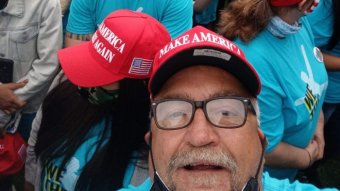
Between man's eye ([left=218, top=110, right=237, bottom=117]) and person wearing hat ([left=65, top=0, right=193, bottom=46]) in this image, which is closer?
man's eye ([left=218, top=110, right=237, bottom=117])

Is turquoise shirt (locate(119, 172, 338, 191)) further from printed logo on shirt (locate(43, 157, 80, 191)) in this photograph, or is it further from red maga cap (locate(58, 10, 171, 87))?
red maga cap (locate(58, 10, 171, 87))

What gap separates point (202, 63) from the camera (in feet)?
5.00

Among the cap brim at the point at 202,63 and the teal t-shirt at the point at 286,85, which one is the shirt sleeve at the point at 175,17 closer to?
the teal t-shirt at the point at 286,85

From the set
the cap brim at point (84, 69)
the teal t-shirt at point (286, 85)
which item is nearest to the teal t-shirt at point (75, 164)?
the cap brim at point (84, 69)

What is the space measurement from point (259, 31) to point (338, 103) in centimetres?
140

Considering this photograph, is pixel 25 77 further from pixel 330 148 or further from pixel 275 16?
pixel 330 148

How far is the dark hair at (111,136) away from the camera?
200 centimetres

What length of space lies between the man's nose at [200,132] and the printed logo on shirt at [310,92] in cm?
86

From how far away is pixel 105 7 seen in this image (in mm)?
2877

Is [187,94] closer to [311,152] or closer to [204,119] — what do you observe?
[204,119]

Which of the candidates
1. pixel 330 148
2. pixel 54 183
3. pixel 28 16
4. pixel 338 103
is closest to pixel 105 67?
pixel 54 183

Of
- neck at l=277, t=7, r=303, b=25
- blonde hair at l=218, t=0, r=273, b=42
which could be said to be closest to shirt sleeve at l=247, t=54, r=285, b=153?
blonde hair at l=218, t=0, r=273, b=42

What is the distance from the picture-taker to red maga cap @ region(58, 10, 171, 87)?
1.99m

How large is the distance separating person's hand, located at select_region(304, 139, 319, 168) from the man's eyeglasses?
108 centimetres
